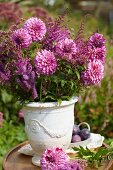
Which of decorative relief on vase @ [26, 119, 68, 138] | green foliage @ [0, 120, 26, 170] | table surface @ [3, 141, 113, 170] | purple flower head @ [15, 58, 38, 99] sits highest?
purple flower head @ [15, 58, 38, 99]

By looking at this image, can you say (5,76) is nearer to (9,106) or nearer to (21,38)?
(21,38)

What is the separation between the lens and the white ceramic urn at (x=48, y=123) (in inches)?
95.7

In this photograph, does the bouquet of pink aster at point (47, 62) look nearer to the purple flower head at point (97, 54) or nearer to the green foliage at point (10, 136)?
the purple flower head at point (97, 54)

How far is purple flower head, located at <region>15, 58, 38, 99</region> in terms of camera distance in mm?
2342

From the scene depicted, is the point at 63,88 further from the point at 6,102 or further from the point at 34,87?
the point at 6,102

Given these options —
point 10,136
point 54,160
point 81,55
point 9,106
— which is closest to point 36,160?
point 54,160

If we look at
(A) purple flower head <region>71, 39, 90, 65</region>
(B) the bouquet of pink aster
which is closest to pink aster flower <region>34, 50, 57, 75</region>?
(B) the bouquet of pink aster

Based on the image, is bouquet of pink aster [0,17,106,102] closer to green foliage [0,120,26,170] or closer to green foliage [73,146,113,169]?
green foliage [73,146,113,169]

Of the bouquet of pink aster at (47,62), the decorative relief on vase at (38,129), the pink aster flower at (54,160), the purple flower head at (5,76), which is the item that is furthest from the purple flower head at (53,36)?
the pink aster flower at (54,160)

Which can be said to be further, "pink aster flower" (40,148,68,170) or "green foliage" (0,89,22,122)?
"green foliage" (0,89,22,122)

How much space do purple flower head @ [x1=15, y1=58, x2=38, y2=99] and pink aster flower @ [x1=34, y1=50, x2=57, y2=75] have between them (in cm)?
6

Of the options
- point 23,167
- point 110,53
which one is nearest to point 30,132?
point 23,167

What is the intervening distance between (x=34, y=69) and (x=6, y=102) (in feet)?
8.16

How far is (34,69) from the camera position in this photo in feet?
7.89
